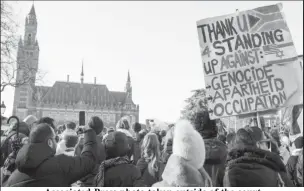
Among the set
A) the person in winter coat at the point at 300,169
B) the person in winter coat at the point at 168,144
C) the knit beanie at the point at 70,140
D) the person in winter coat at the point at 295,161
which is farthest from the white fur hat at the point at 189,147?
the person in winter coat at the point at 295,161

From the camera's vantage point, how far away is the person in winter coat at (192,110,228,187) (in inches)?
147

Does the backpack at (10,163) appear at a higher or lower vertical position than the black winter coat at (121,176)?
higher

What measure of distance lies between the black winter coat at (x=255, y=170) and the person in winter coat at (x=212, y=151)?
611mm

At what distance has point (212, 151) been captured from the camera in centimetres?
381

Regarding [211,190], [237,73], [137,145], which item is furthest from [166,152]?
[137,145]

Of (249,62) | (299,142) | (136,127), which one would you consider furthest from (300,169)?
(136,127)

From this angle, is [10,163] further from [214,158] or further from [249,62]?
[249,62]

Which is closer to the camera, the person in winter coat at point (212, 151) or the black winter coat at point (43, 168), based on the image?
the black winter coat at point (43, 168)

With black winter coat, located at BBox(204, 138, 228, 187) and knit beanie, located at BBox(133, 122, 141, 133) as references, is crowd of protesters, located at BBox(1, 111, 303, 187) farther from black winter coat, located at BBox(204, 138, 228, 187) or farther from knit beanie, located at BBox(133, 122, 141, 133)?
knit beanie, located at BBox(133, 122, 141, 133)

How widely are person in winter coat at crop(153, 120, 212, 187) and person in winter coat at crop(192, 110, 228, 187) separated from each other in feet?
3.11

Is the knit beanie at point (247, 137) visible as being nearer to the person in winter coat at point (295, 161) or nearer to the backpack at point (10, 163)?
the backpack at point (10, 163)

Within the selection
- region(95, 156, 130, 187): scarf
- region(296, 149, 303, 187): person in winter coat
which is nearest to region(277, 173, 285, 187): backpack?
region(95, 156, 130, 187): scarf

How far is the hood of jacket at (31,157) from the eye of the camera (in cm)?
308

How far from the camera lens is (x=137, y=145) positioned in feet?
23.8
